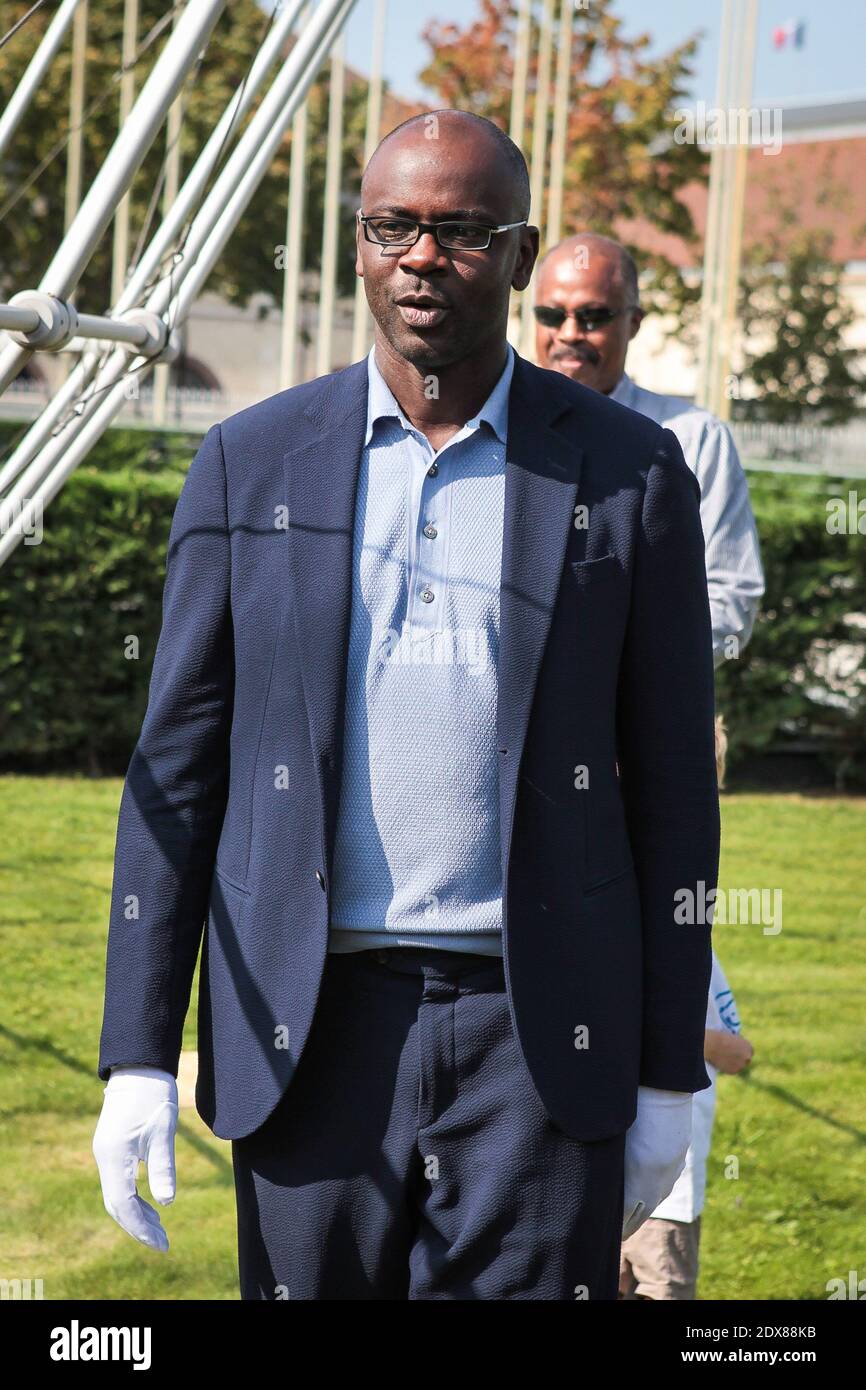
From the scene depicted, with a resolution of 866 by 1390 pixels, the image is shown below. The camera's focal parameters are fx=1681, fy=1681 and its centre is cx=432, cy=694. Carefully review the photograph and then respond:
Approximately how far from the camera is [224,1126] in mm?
2230

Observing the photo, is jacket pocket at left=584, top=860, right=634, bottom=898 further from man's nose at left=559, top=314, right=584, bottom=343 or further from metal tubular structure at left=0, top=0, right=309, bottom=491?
man's nose at left=559, top=314, right=584, bottom=343

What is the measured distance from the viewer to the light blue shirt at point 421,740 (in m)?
2.14

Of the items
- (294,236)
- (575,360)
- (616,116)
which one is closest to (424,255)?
(575,360)

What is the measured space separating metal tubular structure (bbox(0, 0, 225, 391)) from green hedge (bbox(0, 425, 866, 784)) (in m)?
Answer: 6.86

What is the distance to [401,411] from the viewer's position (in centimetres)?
226

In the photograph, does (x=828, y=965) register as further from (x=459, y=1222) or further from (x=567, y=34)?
(x=567, y=34)

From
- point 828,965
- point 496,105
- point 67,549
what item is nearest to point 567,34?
point 67,549

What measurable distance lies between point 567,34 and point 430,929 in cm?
956

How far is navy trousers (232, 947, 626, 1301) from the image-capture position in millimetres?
2156

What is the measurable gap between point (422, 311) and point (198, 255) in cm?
145

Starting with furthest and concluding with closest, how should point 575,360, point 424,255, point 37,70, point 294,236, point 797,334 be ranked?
point 797,334 < point 294,236 < point 575,360 < point 37,70 < point 424,255

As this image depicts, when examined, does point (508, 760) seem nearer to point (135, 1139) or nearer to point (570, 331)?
point (135, 1139)

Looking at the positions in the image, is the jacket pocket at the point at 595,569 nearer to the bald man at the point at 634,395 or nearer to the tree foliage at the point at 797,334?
the bald man at the point at 634,395

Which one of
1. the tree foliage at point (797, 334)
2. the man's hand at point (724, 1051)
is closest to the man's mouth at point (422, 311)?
the man's hand at point (724, 1051)
